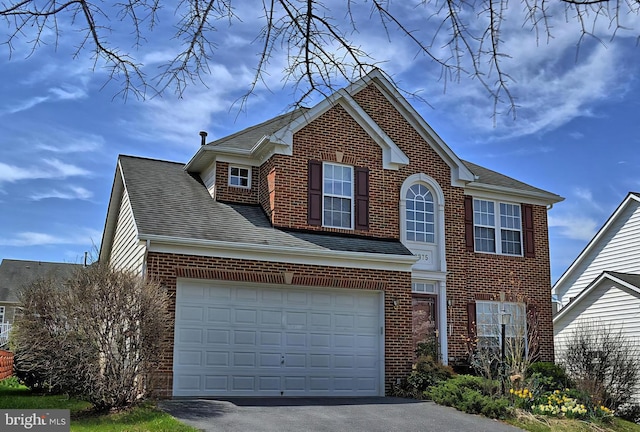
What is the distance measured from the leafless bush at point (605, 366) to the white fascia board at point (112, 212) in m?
14.1

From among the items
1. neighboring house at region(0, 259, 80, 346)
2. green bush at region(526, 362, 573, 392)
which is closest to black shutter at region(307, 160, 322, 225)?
green bush at region(526, 362, 573, 392)

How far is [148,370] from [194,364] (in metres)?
3.00

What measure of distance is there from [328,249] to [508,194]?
7.59 m

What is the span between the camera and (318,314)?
54.3 ft

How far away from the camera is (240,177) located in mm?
18828

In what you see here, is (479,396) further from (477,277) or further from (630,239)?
(630,239)

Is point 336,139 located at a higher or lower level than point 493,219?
higher

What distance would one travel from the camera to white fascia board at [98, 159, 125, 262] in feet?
68.0

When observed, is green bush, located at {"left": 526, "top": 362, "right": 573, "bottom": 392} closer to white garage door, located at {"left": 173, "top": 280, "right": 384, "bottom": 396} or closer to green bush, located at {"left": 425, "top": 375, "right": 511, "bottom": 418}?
green bush, located at {"left": 425, "top": 375, "right": 511, "bottom": 418}

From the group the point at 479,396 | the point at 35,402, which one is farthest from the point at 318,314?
the point at 35,402

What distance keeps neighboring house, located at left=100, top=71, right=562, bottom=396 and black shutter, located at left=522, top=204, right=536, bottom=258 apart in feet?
0.17

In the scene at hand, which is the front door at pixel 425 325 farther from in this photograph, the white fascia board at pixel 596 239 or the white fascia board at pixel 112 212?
the white fascia board at pixel 596 239

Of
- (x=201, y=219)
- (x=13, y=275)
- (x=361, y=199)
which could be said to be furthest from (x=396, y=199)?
(x=13, y=275)

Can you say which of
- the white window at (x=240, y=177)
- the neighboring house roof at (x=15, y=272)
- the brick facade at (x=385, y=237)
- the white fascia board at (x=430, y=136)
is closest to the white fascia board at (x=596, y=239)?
the brick facade at (x=385, y=237)
